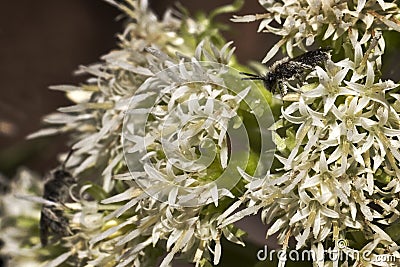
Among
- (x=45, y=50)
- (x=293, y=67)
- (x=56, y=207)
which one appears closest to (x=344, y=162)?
(x=293, y=67)

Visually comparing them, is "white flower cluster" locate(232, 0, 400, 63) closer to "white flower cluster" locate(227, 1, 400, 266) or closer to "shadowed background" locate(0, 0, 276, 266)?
"white flower cluster" locate(227, 1, 400, 266)

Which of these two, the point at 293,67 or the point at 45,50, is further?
the point at 45,50

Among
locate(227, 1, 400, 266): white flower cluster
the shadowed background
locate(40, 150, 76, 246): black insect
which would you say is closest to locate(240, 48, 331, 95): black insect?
locate(227, 1, 400, 266): white flower cluster

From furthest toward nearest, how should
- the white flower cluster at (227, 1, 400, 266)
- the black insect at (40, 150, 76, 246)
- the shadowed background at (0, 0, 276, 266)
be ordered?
1. the shadowed background at (0, 0, 276, 266)
2. the black insect at (40, 150, 76, 246)
3. the white flower cluster at (227, 1, 400, 266)

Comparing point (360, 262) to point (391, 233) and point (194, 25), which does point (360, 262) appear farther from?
point (194, 25)

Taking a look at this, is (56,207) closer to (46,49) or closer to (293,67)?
(293,67)

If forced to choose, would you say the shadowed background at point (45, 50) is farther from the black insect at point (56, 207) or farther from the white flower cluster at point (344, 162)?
the white flower cluster at point (344, 162)

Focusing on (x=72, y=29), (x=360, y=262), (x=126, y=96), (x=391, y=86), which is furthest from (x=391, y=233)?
(x=72, y=29)

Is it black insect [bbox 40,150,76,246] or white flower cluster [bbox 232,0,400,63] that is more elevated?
white flower cluster [bbox 232,0,400,63]
